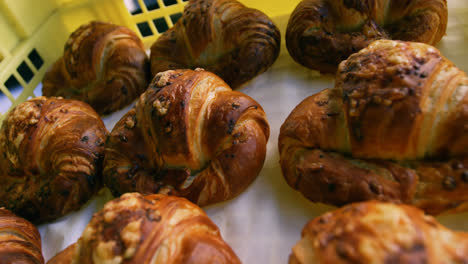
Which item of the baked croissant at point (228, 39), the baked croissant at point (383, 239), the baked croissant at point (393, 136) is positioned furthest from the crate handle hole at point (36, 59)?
the baked croissant at point (383, 239)

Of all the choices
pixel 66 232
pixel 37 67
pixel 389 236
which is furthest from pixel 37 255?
pixel 37 67

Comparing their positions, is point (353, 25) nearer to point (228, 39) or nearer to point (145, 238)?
point (228, 39)

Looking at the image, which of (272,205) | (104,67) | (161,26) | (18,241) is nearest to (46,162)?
(18,241)

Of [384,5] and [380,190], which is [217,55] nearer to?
[384,5]

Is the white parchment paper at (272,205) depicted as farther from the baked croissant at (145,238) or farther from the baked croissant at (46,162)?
the baked croissant at (145,238)

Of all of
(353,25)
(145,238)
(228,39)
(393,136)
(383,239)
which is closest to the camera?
(383,239)
